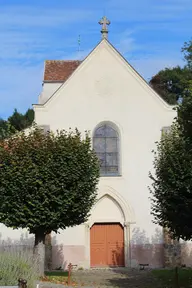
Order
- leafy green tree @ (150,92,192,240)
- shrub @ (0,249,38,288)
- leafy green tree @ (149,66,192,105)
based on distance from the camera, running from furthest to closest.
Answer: leafy green tree @ (149,66,192,105), leafy green tree @ (150,92,192,240), shrub @ (0,249,38,288)

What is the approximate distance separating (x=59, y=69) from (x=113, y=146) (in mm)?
9480

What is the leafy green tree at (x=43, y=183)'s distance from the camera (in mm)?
19516

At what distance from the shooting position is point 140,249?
27.3 metres

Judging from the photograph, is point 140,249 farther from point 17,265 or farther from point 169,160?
point 17,265

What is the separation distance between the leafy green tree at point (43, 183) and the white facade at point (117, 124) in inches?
277

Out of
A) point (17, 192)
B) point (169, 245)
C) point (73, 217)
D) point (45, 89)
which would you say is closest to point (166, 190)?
point (73, 217)

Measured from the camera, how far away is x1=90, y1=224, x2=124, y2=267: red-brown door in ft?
90.0

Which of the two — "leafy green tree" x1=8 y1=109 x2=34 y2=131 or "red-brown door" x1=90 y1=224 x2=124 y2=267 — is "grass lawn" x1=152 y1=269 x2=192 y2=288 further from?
"leafy green tree" x1=8 y1=109 x2=34 y2=131

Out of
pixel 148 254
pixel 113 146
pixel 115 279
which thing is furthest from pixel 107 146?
pixel 115 279

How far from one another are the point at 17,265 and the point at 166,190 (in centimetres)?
654

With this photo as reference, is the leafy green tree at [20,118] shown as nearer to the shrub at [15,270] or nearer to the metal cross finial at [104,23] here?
the metal cross finial at [104,23]

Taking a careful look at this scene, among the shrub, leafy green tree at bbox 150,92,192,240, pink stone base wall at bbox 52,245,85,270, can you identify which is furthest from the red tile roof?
the shrub

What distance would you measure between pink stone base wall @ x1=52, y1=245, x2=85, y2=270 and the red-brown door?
2.57 ft

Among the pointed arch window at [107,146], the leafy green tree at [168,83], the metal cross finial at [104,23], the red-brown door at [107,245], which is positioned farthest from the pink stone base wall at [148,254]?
the leafy green tree at [168,83]
